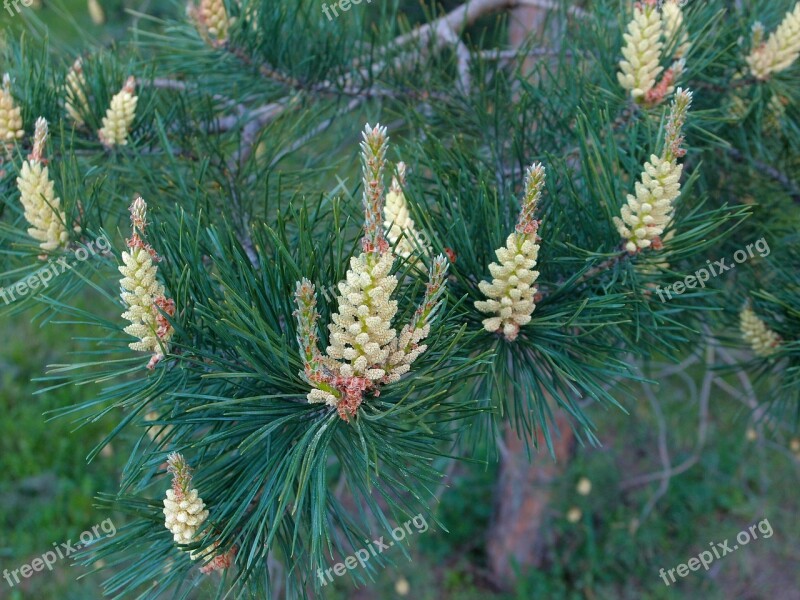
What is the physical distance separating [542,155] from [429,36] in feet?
1.29

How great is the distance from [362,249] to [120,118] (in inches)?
18.0

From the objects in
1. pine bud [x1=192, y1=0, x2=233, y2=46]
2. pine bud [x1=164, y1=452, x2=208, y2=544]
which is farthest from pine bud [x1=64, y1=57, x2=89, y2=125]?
pine bud [x1=164, y1=452, x2=208, y2=544]

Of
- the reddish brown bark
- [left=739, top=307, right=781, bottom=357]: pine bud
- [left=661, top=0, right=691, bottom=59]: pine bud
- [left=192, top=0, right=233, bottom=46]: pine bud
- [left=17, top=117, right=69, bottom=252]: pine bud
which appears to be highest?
[left=192, top=0, right=233, bottom=46]: pine bud

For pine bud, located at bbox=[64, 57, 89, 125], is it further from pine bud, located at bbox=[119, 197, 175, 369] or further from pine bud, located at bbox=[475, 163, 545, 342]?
pine bud, located at bbox=[475, 163, 545, 342]

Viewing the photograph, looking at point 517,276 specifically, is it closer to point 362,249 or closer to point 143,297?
point 362,249

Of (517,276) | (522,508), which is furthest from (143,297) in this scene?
(522,508)

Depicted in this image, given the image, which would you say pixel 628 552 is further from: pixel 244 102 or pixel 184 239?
pixel 184 239

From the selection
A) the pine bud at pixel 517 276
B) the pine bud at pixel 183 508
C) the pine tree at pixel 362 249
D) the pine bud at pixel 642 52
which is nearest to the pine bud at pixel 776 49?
the pine tree at pixel 362 249

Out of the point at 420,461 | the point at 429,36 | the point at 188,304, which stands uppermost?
the point at 429,36

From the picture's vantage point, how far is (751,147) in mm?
946

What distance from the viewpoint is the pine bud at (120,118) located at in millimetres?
801

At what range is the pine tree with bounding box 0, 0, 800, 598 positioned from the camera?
53cm

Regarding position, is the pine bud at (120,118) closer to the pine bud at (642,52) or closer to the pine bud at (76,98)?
the pine bud at (76,98)

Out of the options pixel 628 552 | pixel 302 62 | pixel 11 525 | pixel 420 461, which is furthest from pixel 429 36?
pixel 11 525
